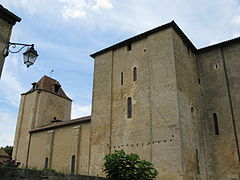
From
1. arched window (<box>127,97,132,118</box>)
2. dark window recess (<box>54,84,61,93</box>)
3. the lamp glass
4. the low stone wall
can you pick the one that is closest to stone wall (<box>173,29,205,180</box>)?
arched window (<box>127,97,132,118</box>)

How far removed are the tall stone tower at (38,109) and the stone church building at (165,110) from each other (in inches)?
244

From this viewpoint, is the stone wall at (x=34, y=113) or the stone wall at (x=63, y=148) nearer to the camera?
the stone wall at (x=63, y=148)

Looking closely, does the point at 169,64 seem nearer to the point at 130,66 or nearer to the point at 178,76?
the point at 178,76

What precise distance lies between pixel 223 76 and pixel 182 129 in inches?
230

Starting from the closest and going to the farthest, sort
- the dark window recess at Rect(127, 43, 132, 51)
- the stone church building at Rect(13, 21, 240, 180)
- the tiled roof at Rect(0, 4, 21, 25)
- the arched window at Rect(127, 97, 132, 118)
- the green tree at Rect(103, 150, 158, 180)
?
the tiled roof at Rect(0, 4, 21, 25), the green tree at Rect(103, 150, 158, 180), the stone church building at Rect(13, 21, 240, 180), the arched window at Rect(127, 97, 132, 118), the dark window recess at Rect(127, 43, 132, 51)

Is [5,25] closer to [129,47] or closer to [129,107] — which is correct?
[129,107]

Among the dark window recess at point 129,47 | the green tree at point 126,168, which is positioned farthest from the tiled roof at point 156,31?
the green tree at point 126,168

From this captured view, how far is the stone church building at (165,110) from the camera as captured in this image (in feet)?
47.2

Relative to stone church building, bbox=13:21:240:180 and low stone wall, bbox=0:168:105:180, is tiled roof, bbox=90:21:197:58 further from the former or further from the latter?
low stone wall, bbox=0:168:105:180

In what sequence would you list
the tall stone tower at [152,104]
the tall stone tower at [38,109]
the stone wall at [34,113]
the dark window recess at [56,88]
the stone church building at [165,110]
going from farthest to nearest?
the dark window recess at [56,88]
the tall stone tower at [38,109]
the stone wall at [34,113]
the stone church building at [165,110]
the tall stone tower at [152,104]

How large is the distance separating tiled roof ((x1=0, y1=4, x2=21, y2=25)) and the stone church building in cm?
932

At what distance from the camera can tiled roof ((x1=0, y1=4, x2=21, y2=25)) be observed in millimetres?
8562

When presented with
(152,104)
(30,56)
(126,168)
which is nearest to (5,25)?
(30,56)

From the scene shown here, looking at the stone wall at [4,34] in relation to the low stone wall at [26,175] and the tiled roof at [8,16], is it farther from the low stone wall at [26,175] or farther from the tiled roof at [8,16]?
the low stone wall at [26,175]
